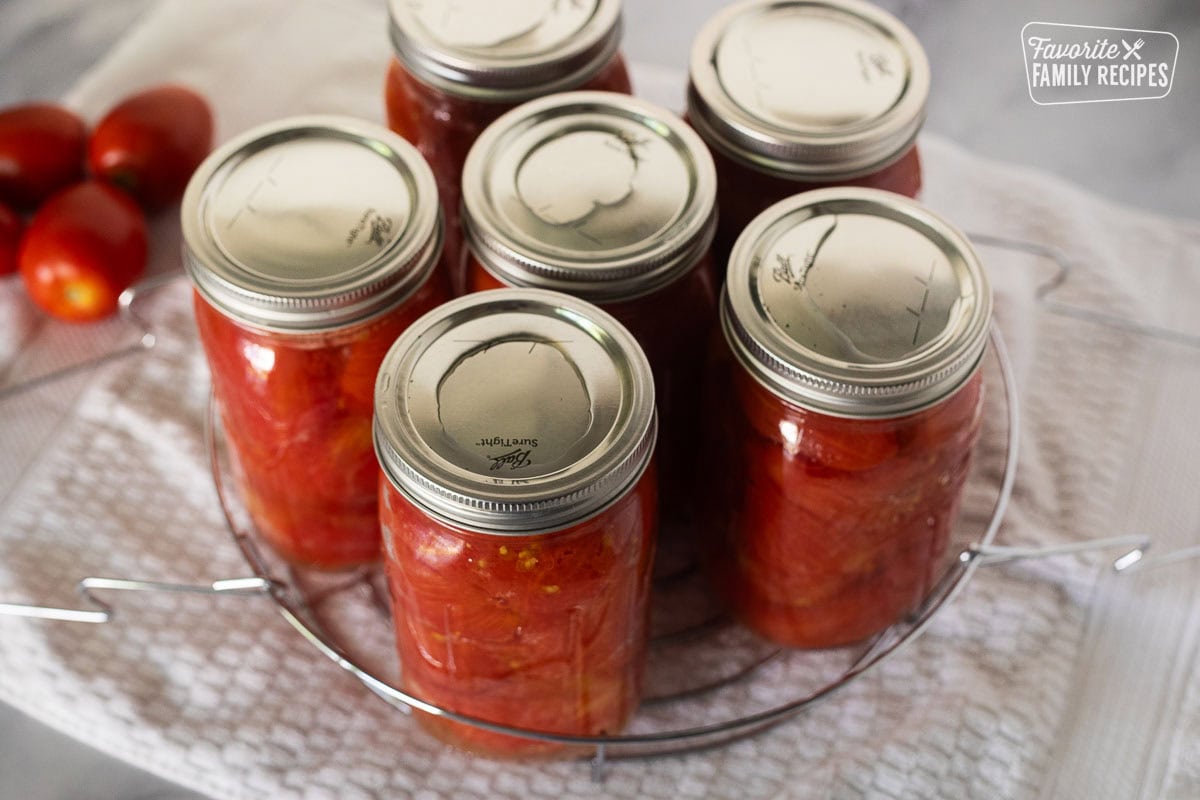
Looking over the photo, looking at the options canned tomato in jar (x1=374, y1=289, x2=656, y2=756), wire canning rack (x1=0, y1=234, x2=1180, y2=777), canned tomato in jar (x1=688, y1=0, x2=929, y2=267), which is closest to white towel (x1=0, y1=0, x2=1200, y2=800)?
wire canning rack (x1=0, y1=234, x2=1180, y2=777)

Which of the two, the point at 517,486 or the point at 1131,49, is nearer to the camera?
the point at 517,486

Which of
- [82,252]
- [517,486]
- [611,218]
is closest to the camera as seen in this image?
[517,486]

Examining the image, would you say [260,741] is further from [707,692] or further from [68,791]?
[707,692]

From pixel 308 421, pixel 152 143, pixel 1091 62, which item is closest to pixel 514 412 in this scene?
pixel 308 421

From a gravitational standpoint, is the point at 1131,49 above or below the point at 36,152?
above

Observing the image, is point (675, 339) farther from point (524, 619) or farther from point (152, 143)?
point (152, 143)
